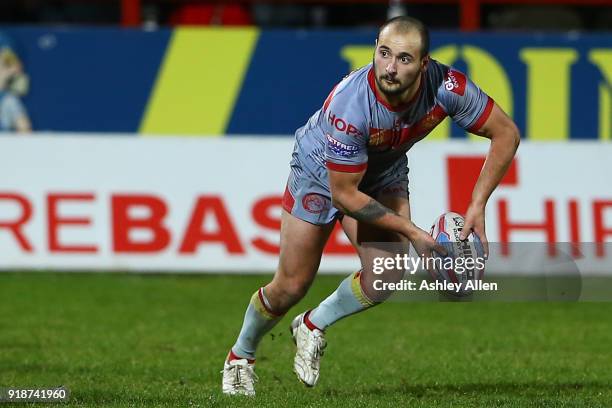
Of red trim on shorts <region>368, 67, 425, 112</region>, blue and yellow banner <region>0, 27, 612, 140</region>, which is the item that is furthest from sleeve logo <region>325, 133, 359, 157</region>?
blue and yellow banner <region>0, 27, 612, 140</region>

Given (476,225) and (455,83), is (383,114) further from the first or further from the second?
(476,225)

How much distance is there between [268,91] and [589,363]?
20.0 feet

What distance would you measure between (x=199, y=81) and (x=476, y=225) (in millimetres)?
7851

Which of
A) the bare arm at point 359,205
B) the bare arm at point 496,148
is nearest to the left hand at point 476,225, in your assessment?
the bare arm at point 496,148

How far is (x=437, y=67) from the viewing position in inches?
302

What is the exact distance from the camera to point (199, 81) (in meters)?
14.8

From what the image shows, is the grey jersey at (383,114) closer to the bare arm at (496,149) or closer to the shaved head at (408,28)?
the bare arm at (496,149)

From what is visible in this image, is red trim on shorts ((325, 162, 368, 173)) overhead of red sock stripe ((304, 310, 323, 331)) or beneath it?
overhead

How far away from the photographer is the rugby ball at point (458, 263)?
7.28 metres

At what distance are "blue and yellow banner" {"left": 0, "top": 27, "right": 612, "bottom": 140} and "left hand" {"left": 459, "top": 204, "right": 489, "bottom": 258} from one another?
7.18 m

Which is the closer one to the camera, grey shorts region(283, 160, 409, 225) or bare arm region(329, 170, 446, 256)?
bare arm region(329, 170, 446, 256)

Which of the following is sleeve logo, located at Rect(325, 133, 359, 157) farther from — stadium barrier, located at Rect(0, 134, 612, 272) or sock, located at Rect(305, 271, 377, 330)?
stadium barrier, located at Rect(0, 134, 612, 272)

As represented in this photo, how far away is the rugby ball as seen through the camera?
7277 millimetres

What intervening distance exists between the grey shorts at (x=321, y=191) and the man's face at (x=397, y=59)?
1.01m
